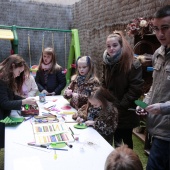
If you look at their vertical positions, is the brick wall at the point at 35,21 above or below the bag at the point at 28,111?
above

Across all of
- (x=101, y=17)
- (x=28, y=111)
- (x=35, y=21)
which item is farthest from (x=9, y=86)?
(x=35, y=21)

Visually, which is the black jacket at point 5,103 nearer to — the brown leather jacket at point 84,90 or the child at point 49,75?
the brown leather jacket at point 84,90

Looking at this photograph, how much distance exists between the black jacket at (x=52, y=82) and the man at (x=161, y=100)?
1.89 metres

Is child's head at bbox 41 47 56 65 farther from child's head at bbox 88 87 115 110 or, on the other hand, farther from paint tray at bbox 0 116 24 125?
child's head at bbox 88 87 115 110

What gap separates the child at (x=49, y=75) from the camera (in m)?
3.16

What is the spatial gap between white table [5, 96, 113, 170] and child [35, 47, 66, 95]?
4.97 feet

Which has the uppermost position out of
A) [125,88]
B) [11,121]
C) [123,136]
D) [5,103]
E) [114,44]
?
[114,44]

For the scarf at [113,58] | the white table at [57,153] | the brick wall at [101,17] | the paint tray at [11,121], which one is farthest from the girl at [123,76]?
the brick wall at [101,17]

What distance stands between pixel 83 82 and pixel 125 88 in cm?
47

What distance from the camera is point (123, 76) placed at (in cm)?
200

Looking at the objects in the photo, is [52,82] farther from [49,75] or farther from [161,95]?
[161,95]

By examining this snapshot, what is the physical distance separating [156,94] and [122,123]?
2.23ft

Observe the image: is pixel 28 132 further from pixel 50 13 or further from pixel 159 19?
pixel 50 13

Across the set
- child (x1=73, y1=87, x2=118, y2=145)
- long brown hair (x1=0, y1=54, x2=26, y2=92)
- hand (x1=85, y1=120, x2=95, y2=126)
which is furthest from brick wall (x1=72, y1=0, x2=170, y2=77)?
long brown hair (x1=0, y1=54, x2=26, y2=92)
